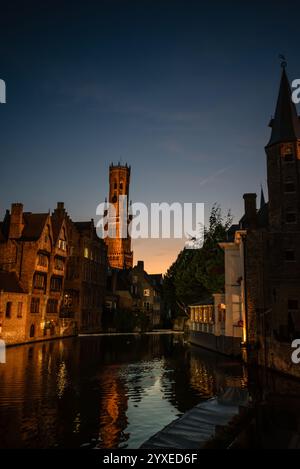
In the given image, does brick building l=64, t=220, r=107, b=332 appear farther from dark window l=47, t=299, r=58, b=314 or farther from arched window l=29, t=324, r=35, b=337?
arched window l=29, t=324, r=35, b=337

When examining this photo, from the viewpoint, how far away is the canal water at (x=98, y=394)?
1324cm

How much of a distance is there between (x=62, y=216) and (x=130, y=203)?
106 m

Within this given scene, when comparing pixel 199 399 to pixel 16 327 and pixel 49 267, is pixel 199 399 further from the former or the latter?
pixel 49 267

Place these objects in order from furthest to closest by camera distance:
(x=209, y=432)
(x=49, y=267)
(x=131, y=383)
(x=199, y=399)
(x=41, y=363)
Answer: (x=49, y=267) < (x=41, y=363) < (x=131, y=383) < (x=199, y=399) < (x=209, y=432)

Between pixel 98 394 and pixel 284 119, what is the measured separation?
28.5 m

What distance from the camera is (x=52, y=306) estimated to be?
5709 centimetres

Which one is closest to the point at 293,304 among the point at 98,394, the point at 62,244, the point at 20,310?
the point at 98,394

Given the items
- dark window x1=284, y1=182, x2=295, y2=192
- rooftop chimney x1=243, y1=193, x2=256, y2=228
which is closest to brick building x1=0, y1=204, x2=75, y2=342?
rooftop chimney x1=243, y1=193, x2=256, y2=228

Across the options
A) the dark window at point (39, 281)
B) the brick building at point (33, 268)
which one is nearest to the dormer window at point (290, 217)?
the brick building at point (33, 268)

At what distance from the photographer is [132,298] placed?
8238 cm

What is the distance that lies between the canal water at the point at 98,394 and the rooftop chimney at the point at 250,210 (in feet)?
40.4

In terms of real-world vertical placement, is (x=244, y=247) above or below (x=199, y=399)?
above

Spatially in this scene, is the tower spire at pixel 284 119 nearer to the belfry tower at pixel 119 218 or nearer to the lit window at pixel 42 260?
the lit window at pixel 42 260

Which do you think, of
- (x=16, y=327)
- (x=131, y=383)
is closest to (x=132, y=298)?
(x=16, y=327)
